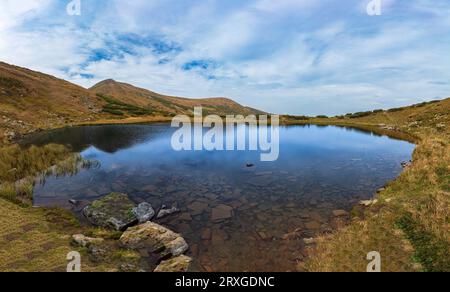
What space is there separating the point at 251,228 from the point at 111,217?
28.4 feet

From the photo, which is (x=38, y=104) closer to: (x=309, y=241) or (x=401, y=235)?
(x=309, y=241)

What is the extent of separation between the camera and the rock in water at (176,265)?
10.5 meters

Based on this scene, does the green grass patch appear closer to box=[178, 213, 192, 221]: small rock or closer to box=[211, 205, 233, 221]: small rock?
box=[211, 205, 233, 221]: small rock

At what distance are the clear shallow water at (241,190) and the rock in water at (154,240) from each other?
80 centimetres

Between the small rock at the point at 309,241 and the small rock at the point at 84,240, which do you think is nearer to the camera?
the small rock at the point at 84,240

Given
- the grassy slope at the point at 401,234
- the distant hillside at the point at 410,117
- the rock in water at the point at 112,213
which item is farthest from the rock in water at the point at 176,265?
the distant hillside at the point at 410,117

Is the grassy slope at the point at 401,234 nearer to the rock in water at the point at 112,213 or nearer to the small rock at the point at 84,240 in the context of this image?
the small rock at the point at 84,240

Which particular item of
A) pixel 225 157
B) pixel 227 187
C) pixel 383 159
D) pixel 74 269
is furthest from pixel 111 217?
pixel 383 159

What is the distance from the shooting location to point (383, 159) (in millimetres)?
32156

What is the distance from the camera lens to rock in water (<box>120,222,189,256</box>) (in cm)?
1220

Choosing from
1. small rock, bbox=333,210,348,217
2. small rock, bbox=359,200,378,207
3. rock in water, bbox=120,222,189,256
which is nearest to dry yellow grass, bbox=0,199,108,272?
Result: rock in water, bbox=120,222,189,256

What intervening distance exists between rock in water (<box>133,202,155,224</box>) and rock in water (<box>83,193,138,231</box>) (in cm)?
25
